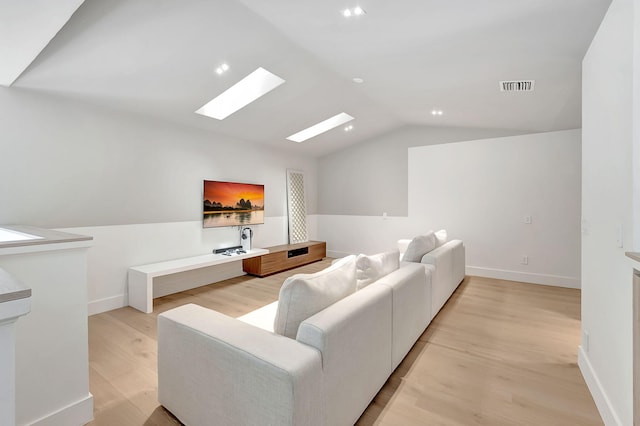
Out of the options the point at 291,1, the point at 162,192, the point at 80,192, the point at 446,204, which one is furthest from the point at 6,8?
the point at 446,204

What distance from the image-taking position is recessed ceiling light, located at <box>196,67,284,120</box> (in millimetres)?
3738

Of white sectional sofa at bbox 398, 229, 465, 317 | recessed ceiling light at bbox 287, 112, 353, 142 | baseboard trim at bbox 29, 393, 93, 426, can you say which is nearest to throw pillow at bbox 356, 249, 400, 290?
white sectional sofa at bbox 398, 229, 465, 317

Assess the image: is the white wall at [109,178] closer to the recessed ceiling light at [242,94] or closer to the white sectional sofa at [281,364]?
the recessed ceiling light at [242,94]

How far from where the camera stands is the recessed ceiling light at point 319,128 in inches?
209

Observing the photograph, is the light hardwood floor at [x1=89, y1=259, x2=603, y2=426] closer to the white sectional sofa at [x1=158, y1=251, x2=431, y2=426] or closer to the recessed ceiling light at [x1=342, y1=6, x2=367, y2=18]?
the white sectional sofa at [x1=158, y1=251, x2=431, y2=426]

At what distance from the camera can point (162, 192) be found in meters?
3.98

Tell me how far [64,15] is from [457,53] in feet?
9.28

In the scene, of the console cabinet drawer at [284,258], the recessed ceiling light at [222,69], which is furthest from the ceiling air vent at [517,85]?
the console cabinet drawer at [284,258]

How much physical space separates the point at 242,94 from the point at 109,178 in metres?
1.87

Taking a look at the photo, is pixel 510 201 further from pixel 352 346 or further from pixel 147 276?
pixel 147 276

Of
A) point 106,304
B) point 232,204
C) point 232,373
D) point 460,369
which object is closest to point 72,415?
point 232,373

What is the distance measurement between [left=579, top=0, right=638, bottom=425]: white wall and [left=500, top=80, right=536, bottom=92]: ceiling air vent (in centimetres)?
78

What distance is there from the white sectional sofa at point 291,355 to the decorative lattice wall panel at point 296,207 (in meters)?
A: 4.06

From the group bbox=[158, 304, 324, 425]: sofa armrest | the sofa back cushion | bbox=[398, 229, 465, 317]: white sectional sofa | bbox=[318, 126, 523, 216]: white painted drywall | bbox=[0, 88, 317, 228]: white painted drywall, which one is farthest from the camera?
bbox=[318, 126, 523, 216]: white painted drywall
